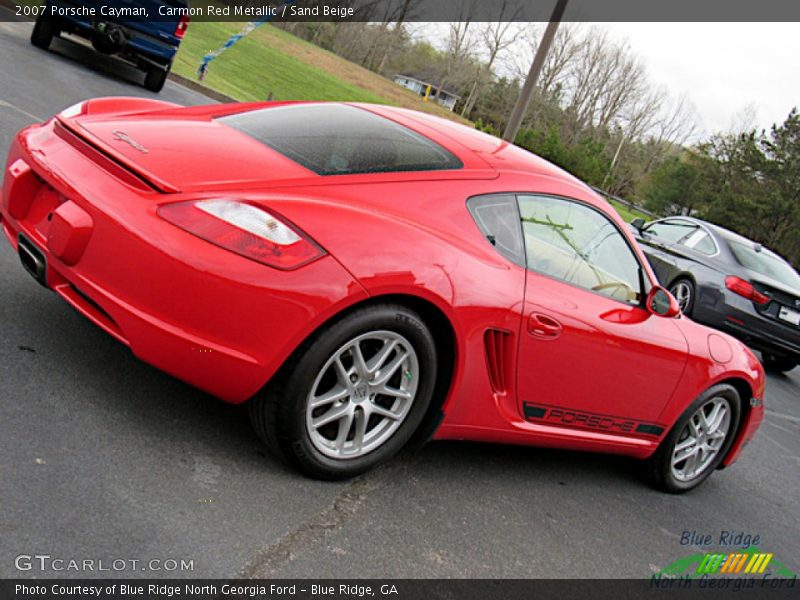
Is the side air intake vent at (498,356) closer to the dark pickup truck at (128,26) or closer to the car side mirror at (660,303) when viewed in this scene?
the car side mirror at (660,303)

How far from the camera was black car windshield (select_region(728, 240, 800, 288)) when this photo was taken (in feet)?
33.2

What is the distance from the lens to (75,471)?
9.30 feet

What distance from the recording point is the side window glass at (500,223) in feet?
11.8

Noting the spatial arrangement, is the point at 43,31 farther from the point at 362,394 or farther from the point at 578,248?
the point at 362,394

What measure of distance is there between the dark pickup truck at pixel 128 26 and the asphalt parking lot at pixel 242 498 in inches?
323

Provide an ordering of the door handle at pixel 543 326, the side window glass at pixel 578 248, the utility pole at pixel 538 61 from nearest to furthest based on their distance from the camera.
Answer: the door handle at pixel 543 326 → the side window glass at pixel 578 248 → the utility pole at pixel 538 61

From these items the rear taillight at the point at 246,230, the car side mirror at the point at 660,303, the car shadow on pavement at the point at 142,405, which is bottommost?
the car shadow on pavement at the point at 142,405

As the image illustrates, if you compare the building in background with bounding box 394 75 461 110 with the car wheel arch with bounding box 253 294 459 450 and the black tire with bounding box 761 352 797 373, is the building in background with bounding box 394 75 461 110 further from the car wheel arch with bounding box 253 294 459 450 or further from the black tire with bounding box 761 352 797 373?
the car wheel arch with bounding box 253 294 459 450

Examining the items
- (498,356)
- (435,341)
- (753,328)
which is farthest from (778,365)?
(435,341)

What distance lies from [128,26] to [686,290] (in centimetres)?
848

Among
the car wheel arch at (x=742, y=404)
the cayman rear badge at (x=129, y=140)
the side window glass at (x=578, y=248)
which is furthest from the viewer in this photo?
the car wheel arch at (x=742, y=404)

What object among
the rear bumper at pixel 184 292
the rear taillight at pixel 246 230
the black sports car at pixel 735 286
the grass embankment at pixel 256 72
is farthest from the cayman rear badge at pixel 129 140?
the grass embankment at pixel 256 72

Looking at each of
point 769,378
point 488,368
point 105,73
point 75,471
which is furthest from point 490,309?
point 105,73

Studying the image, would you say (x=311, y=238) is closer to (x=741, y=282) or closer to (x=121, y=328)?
(x=121, y=328)
